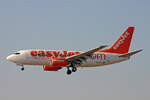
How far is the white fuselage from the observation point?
7050cm

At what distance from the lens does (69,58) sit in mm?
70938

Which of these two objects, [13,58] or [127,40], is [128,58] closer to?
[127,40]

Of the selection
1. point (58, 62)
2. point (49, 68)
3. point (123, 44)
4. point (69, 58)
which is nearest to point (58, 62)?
point (58, 62)

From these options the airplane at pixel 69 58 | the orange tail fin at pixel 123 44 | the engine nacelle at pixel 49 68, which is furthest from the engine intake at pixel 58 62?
the orange tail fin at pixel 123 44

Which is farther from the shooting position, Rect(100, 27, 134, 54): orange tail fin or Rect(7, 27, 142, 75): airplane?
Rect(100, 27, 134, 54): orange tail fin

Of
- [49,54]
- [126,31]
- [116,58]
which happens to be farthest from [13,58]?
[126,31]

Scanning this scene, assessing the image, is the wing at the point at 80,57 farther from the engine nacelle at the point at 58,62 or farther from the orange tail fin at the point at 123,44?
the orange tail fin at the point at 123,44

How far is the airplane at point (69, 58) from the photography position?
70500 mm

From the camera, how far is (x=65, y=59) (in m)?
71.4

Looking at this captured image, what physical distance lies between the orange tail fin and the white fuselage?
105 inches

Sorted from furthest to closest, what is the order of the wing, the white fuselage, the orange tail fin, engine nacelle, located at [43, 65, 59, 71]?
the orange tail fin → engine nacelle, located at [43, 65, 59, 71] → the white fuselage → the wing

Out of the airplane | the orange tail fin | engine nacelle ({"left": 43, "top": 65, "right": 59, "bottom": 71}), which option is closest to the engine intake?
the airplane

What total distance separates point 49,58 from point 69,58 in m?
4.18

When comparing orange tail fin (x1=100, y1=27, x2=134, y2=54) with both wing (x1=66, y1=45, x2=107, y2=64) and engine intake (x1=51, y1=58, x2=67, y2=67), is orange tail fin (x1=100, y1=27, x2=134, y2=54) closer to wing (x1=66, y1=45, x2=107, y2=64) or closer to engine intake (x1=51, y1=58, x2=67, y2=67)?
wing (x1=66, y1=45, x2=107, y2=64)
